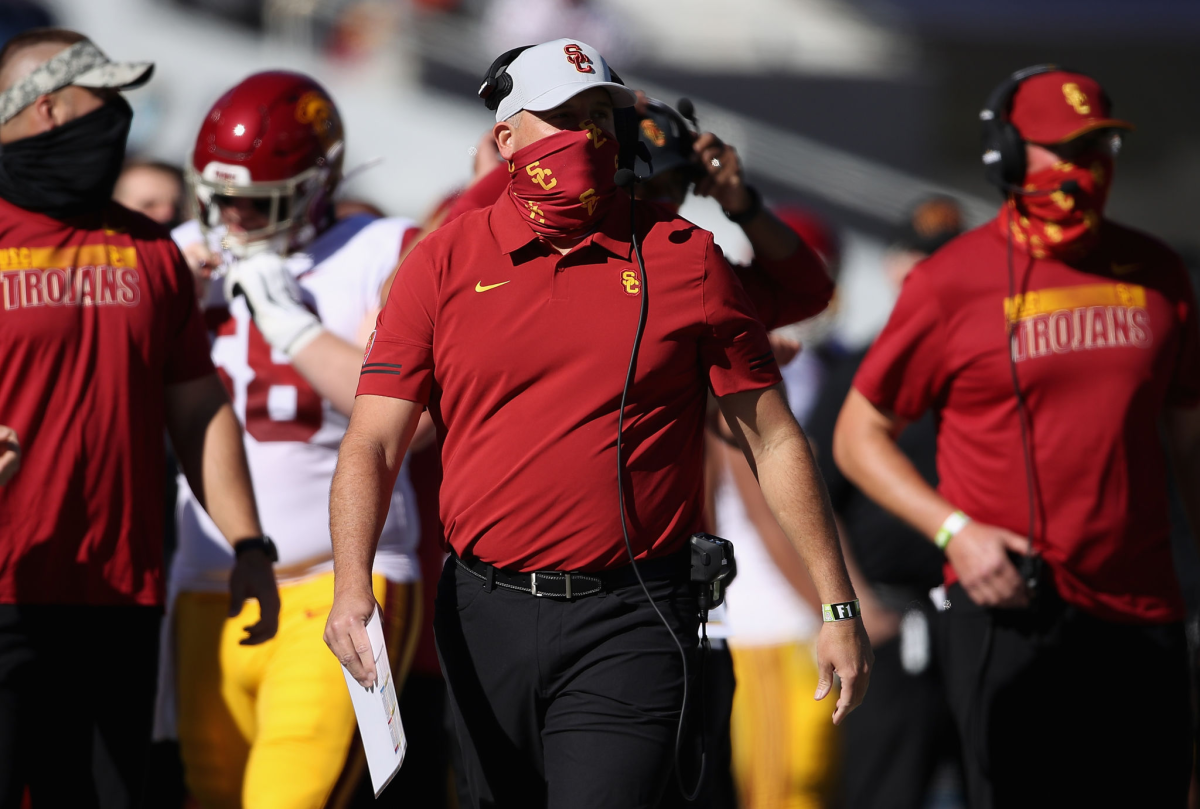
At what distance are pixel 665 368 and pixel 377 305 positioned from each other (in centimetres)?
158

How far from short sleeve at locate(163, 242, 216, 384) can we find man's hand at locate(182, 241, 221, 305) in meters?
0.35

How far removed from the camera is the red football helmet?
4680mm

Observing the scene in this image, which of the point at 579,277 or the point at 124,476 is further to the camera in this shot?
the point at 124,476

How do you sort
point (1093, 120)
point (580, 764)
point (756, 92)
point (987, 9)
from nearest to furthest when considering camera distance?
point (580, 764) → point (1093, 120) → point (756, 92) → point (987, 9)

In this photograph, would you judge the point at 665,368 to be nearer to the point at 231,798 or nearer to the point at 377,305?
the point at 377,305

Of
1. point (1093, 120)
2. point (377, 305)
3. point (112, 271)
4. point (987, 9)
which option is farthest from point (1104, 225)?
point (987, 9)

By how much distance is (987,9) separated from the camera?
58.9ft

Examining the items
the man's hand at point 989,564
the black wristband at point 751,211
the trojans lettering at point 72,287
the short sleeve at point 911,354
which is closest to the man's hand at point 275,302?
the trojans lettering at point 72,287

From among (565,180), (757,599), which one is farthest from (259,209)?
(757,599)

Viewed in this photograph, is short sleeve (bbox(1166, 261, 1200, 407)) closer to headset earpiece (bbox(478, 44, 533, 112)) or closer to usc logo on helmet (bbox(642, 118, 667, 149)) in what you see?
usc logo on helmet (bbox(642, 118, 667, 149))

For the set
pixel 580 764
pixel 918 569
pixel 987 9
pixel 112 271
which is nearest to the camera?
pixel 580 764

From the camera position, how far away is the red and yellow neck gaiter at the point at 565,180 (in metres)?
3.36

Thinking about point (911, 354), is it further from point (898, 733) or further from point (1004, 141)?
point (898, 733)

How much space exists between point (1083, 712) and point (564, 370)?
2069 millimetres
